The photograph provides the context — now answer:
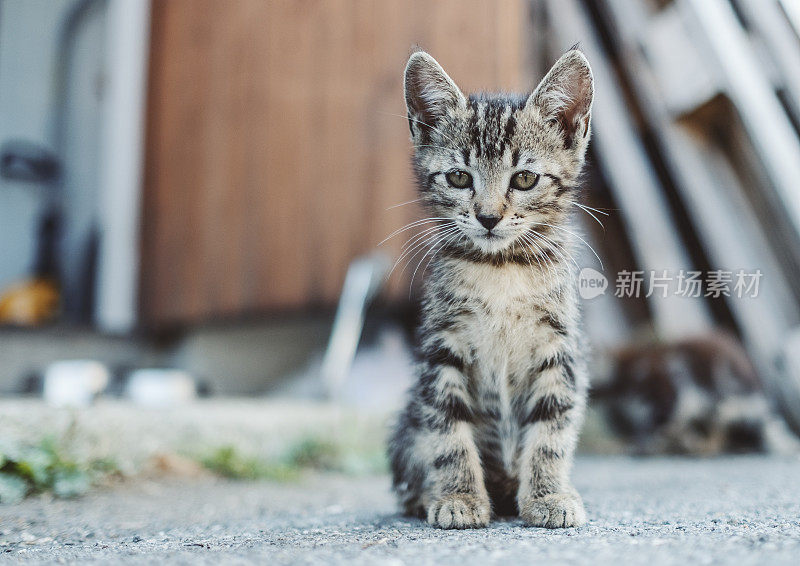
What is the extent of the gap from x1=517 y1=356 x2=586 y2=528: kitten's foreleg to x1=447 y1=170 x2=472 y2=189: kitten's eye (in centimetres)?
47

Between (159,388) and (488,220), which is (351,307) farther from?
(488,220)

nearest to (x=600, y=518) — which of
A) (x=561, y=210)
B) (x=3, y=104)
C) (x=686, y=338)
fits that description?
(x=561, y=210)

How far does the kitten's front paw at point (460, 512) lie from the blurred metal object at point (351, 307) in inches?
107

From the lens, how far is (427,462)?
5.49 ft

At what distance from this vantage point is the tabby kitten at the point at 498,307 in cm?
163

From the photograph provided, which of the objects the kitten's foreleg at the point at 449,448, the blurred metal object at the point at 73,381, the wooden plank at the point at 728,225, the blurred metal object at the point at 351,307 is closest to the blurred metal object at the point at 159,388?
the blurred metal object at the point at 73,381

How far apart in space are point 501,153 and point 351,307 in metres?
2.74

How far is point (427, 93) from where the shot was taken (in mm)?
1817

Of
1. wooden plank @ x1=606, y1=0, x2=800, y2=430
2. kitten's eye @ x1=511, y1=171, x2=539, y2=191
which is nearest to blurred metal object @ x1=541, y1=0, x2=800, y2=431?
wooden plank @ x1=606, y1=0, x2=800, y2=430

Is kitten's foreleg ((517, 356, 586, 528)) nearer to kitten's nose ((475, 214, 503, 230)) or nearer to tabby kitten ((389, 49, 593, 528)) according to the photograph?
tabby kitten ((389, 49, 593, 528))

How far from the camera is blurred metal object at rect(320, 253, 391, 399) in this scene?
431 centimetres

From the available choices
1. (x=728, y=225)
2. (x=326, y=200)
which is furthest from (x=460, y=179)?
(x=326, y=200)
